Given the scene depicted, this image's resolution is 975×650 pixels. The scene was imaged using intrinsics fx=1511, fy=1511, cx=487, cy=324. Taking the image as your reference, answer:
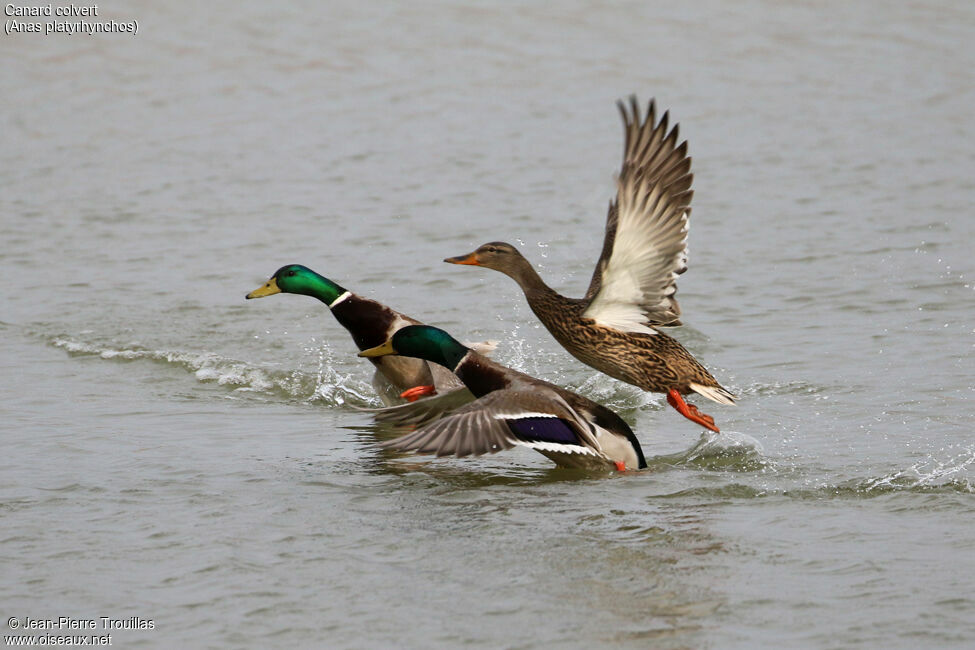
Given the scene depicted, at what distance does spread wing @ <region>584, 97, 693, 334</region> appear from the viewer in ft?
19.8

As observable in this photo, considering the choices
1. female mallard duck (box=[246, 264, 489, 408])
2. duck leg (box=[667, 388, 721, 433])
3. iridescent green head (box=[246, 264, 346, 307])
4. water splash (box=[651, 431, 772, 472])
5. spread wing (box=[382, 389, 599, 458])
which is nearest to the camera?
spread wing (box=[382, 389, 599, 458])

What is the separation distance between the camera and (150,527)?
5.15m

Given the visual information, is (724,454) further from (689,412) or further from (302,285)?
(302,285)

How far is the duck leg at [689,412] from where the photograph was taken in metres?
6.27

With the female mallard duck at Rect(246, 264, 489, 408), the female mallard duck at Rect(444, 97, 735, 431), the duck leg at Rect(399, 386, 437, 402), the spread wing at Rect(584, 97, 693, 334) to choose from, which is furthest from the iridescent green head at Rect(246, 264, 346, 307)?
the spread wing at Rect(584, 97, 693, 334)

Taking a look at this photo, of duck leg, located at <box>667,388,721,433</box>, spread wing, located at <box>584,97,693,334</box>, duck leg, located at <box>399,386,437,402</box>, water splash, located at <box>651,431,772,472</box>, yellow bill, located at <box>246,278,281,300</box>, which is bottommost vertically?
water splash, located at <box>651,431,772,472</box>

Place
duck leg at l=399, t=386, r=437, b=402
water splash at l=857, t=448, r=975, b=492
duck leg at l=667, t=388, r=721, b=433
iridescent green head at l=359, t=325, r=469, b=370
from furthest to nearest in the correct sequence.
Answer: duck leg at l=399, t=386, r=437, b=402 < iridescent green head at l=359, t=325, r=469, b=370 < duck leg at l=667, t=388, r=721, b=433 < water splash at l=857, t=448, r=975, b=492

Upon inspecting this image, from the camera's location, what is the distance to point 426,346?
6488 millimetres

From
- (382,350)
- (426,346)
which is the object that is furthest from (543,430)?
(382,350)

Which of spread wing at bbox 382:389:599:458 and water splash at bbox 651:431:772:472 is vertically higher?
spread wing at bbox 382:389:599:458

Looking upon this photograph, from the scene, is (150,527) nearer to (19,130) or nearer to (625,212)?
(625,212)

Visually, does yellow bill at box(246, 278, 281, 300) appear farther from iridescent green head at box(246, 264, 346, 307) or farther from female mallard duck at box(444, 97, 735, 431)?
female mallard duck at box(444, 97, 735, 431)

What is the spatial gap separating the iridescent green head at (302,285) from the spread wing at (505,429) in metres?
2.00

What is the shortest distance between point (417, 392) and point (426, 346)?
68cm
